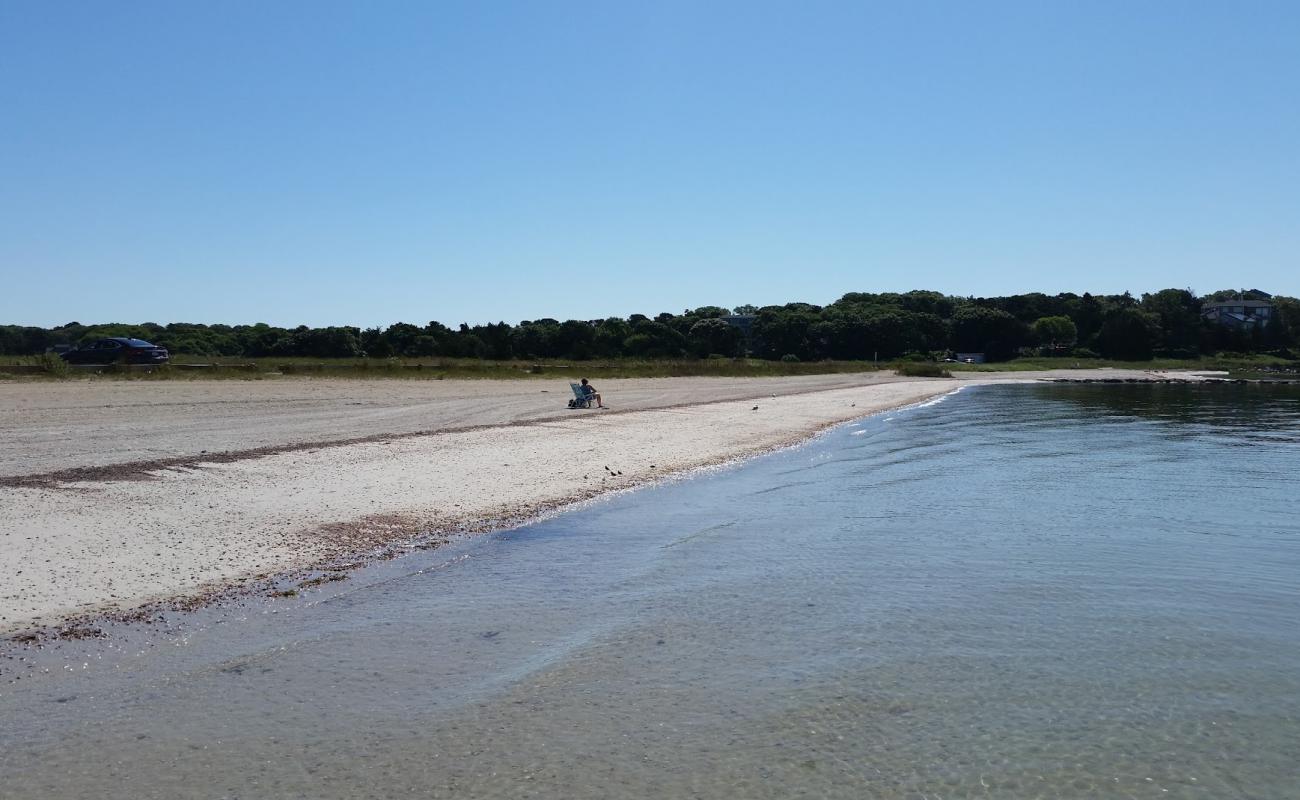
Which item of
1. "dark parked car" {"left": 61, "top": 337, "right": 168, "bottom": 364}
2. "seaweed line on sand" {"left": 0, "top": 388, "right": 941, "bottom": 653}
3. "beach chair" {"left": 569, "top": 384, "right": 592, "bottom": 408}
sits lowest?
"seaweed line on sand" {"left": 0, "top": 388, "right": 941, "bottom": 653}

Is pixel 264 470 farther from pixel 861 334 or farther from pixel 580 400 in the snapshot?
pixel 861 334

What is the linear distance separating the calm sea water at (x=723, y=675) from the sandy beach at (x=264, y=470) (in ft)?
4.12

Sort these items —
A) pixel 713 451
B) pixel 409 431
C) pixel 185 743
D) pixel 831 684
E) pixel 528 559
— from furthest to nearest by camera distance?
pixel 713 451 < pixel 409 431 < pixel 528 559 < pixel 831 684 < pixel 185 743

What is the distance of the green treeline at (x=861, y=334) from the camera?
9744 centimetres

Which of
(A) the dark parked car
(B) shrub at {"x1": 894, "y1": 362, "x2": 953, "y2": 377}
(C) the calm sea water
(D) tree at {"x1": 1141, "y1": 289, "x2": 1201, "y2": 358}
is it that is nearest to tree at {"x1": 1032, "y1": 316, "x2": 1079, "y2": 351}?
(D) tree at {"x1": 1141, "y1": 289, "x2": 1201, "y2": 358}

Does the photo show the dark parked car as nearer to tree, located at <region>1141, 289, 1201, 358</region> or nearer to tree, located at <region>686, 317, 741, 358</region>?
tree, located at <region>686, 317, 741, 358</region>

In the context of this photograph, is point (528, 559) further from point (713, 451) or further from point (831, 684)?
point (713, 451)

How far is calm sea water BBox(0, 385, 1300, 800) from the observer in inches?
230

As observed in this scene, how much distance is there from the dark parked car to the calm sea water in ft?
117

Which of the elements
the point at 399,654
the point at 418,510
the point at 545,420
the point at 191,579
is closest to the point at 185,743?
the point at 399,654

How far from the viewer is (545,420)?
1078 inches

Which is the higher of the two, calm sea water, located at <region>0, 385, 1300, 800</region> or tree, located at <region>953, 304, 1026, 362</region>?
tree, located at <region>953, 304, 1026, 362</region>

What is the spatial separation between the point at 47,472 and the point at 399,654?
8427mm

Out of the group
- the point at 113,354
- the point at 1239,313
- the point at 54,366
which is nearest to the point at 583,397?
the point at 54,366
